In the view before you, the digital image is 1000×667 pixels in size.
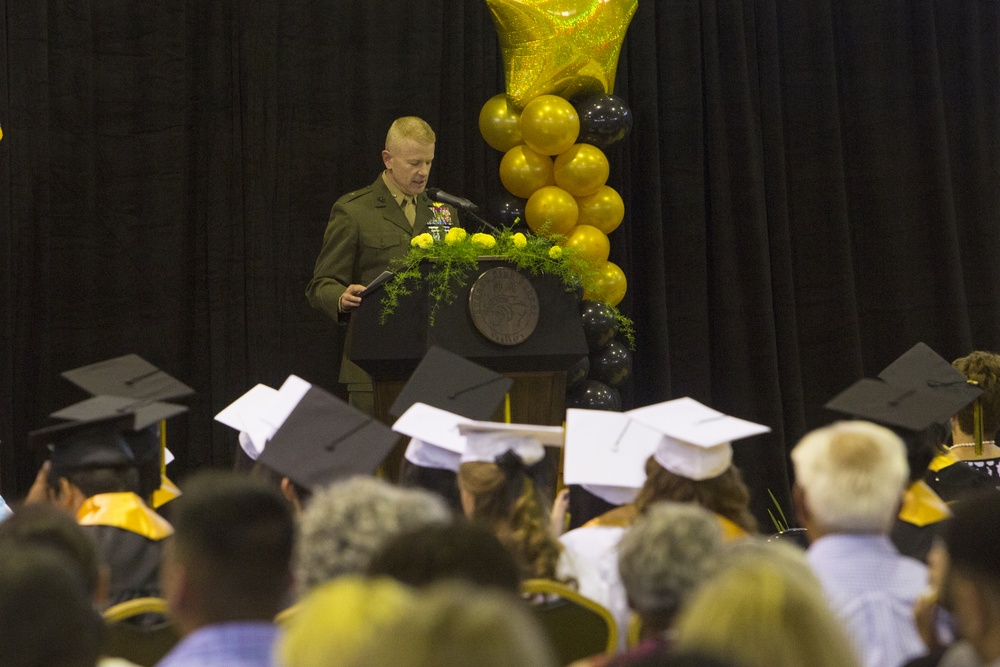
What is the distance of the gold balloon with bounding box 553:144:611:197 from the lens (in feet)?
19.2

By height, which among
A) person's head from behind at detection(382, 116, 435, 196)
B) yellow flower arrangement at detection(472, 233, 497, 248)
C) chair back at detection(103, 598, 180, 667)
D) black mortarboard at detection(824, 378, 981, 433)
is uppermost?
person's head from behind at detection(382, 116, 435, 196)

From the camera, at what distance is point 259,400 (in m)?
4.04

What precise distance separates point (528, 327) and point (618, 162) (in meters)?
2.52

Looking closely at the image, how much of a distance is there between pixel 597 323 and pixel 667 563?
3.99 m

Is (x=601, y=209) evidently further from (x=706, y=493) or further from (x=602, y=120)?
(x=706, y=493)

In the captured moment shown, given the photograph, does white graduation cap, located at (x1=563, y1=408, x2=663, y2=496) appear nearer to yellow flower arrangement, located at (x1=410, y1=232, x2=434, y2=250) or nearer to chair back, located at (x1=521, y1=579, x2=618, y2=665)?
chair back, located at (x1=521, y1=579, x2=618, y2=665)

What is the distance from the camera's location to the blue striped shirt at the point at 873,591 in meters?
2.10

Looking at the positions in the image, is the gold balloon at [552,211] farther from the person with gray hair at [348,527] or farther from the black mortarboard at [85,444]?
the person with gray hair at [348,527]

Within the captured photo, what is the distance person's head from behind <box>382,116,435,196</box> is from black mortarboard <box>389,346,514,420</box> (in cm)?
151

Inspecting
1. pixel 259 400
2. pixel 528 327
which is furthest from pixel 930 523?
pixel 259 400

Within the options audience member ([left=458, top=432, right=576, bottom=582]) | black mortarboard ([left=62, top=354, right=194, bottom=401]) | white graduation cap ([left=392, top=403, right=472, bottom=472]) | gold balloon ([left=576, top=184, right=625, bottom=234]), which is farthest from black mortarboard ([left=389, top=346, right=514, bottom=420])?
gold balloon ([left=576, top=184, right=625, bottom=234])

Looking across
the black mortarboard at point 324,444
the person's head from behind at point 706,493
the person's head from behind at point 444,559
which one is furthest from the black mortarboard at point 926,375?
the person's head from behind at point 444,559

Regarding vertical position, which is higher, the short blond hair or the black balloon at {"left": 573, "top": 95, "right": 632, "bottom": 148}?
the black balloon at {"left": 573, "top": 95, "right": 632, "bottom": 148}

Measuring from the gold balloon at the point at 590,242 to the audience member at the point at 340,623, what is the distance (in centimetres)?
462
